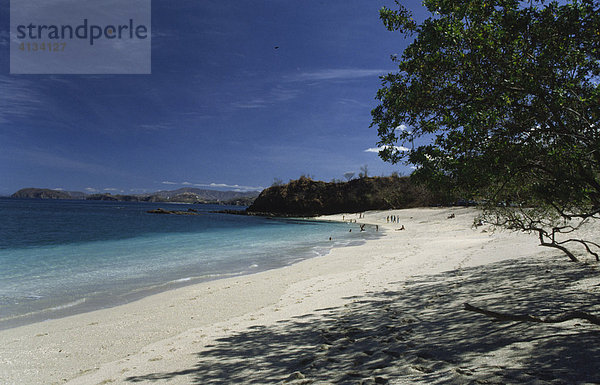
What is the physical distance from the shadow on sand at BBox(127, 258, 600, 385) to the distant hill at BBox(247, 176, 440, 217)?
103 metres

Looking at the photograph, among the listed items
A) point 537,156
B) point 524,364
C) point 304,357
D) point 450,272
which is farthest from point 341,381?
point 450,272

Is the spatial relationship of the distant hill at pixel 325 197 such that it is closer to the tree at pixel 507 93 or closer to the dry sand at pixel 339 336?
the dry sand at pixel 339 336

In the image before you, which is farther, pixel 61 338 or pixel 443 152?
pixel 61 338

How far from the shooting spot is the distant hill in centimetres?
11644

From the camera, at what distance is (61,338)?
7.43 meters

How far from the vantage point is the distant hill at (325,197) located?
116m

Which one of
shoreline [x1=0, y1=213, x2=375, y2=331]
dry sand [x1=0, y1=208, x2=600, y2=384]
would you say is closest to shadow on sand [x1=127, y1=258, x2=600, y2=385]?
dry sand [x1=0, y1=208, x2=600, y2=384]

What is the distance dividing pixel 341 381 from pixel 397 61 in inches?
247

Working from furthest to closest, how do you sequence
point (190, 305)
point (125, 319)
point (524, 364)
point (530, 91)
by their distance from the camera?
point (190, 305)
point (125, 319)
point (530, 91)
point (524, 364)

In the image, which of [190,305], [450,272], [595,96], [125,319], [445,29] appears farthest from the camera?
[450,272]

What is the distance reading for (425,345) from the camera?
5.33 metres

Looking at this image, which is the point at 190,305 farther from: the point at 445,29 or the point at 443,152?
the point at 445,29

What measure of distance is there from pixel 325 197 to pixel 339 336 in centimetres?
12232

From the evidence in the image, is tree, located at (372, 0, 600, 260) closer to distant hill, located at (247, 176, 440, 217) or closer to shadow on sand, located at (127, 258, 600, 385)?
shadow on sand, located at (127, 258, 600, 385)
